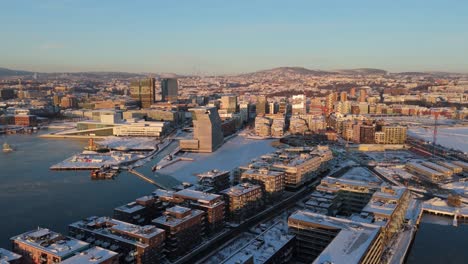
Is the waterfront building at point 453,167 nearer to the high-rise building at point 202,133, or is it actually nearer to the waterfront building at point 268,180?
the waterfront building at point 268,180

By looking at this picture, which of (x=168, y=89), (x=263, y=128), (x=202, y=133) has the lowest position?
(x=263, y=128)

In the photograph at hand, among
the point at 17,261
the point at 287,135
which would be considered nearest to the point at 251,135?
the point at 287,135

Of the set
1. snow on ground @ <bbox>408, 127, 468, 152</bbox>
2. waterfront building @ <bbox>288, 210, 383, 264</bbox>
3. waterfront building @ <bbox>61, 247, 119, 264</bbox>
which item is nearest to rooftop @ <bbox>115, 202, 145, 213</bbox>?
waterfront building @ <bbox>61, 247, 119, 264</bbox>

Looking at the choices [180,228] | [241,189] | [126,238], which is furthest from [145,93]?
[126,238]

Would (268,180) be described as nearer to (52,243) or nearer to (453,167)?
(52,243)

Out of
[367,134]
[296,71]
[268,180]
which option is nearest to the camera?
[268,180]

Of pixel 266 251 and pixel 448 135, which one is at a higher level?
pixel 266 251

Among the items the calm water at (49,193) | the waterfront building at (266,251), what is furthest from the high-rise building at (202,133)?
the waterfront building at (266,251)
